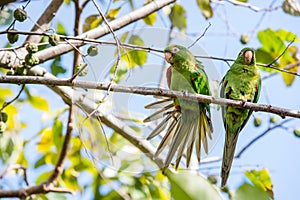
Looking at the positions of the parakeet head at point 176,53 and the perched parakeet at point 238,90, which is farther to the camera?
the perched parakeet at point 238,90

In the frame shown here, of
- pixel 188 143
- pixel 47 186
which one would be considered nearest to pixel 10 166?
pixel 47 186

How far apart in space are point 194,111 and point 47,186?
99 centimetres

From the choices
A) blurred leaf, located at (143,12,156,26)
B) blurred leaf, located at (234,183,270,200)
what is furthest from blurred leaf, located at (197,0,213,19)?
blurred leaf, located at (234,183,270,200)

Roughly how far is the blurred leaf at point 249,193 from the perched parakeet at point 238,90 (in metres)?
1.37

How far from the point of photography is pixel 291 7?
2568mm

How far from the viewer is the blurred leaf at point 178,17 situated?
108 inches

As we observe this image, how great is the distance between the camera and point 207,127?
202 cm

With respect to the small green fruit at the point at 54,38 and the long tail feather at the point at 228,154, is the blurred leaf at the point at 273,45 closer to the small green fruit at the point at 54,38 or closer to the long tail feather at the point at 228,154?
the long tail feather at the point at 228,154

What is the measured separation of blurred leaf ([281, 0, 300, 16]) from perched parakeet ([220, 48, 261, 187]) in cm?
39

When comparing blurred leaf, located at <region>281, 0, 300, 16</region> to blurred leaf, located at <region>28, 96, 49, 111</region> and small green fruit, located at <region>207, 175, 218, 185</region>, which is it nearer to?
small green fruit, located at <region>207, 175, 218, 185</region>

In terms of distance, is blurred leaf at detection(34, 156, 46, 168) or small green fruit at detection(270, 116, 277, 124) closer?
small green fruit at detection(270, 116, 277, 124)

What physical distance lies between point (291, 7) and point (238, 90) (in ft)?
2.03

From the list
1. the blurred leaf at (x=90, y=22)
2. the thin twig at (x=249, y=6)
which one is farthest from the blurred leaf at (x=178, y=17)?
the blurred leaf at (x=90, y=22)

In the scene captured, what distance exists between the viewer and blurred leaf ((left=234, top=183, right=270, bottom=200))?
2.66 ft
